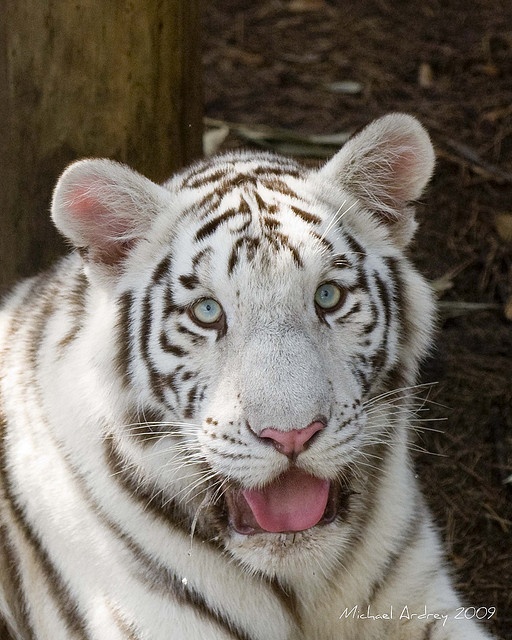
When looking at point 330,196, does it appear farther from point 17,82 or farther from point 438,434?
point 438,434

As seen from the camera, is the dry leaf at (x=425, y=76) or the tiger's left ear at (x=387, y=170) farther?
the dry leaf at (x=425, y=76)

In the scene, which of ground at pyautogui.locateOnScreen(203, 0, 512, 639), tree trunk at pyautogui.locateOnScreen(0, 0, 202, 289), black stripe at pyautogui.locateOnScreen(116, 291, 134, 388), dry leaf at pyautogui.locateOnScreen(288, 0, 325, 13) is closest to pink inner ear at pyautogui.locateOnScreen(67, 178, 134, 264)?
black stripe at pyautogui.locateOnScreen(116, 291, 134, 388)

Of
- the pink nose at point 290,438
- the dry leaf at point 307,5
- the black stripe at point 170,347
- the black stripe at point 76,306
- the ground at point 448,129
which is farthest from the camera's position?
the dry leaf at point 307,5

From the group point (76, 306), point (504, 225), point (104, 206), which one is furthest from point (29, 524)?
point (504, 225)

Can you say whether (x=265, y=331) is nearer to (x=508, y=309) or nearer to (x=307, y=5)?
(x=508, y=309)

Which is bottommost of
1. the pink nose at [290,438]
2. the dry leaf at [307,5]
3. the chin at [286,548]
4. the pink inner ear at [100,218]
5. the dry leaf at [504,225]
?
the chin at [286,548]

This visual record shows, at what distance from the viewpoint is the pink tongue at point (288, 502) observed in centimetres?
227

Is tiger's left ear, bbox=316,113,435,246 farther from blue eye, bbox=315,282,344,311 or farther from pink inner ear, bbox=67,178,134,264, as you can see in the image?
pink inner ear, bbox=67,178,134,264

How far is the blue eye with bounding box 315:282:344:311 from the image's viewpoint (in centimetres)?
233

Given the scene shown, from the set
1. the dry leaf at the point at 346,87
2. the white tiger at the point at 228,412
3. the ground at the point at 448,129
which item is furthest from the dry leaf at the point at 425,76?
the white tiger at the point at 228,412

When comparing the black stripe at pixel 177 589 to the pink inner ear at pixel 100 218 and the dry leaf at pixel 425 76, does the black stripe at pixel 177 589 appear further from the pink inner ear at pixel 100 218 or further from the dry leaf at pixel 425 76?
the dry leaf at pixel 425 76

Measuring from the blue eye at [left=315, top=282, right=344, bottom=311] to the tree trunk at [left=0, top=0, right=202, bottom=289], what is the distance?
1.25 meters

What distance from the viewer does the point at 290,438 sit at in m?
2.11

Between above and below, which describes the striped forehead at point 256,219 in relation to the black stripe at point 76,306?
above
